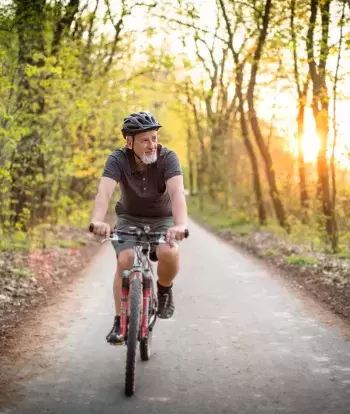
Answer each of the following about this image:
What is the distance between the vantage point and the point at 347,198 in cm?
1304

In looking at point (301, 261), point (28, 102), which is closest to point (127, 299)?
point (28, 102)

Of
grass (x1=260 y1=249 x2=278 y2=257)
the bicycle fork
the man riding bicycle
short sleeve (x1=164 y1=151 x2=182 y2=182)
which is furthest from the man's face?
grass (x1=260 y1=249 x2=278 y2=257)

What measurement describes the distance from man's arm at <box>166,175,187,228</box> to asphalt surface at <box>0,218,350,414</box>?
1.42 metres

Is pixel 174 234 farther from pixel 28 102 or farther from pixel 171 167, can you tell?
pixel 28 102

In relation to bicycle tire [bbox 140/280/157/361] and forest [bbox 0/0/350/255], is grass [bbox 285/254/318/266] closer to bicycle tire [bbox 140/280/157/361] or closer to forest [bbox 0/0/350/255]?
forest [bbox 0/0/350/255]

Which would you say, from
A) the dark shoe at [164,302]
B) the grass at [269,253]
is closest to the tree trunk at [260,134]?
the grass at [269,253]

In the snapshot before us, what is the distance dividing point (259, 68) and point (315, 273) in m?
11.0

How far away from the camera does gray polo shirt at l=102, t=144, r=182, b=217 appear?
5.28 meters

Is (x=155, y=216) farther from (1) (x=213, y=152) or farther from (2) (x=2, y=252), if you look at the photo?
(1) (x=213, y=152)

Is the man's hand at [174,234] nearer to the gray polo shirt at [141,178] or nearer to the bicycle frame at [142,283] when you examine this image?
the bicycle frame at [142,283]

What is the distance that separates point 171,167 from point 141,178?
1.01ft

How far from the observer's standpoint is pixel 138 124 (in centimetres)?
510

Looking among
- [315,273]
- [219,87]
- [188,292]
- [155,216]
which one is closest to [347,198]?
[315,273]

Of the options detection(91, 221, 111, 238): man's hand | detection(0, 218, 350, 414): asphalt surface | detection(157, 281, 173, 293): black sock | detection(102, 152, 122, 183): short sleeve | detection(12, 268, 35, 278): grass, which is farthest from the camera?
detection(12, 268, 35, 278): grass
